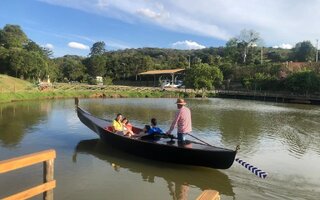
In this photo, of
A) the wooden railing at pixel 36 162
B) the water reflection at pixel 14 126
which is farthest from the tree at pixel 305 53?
the wooden railing at pixel 36 162

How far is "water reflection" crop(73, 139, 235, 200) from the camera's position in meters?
9.88

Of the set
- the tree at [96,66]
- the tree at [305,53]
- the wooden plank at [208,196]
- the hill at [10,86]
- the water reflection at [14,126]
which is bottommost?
the water reflection at [14,126]

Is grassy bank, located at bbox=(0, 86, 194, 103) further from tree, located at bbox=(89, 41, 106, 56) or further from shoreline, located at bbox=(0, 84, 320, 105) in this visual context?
tree, located at bbox=(89, 41, 106, 56)

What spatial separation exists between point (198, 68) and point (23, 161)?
194ft

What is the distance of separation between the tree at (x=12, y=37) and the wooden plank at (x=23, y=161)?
70.1 meters

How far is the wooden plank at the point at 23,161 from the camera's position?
4.93 metres

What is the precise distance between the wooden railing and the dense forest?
56000 millimetres

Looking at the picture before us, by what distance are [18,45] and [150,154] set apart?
6833 cm

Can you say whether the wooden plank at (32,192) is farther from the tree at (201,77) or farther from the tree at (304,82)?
the tree at (304,82)

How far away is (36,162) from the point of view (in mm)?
5461

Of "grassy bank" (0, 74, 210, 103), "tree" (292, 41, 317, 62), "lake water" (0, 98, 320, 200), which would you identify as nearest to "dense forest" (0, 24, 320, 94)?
"tree" (292, 41, 317, 62)

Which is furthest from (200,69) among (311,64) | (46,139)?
(46,139)

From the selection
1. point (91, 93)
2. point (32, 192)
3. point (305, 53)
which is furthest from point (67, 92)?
point (305, 53)

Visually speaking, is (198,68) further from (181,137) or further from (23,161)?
(23,161)
